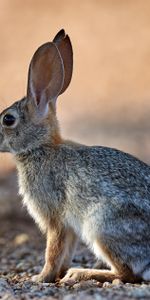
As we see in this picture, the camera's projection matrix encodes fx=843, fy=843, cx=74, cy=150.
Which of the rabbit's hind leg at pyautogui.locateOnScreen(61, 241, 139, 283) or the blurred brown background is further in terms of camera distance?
the blurred brown background

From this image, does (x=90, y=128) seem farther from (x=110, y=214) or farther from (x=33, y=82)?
(x=110, y=214)

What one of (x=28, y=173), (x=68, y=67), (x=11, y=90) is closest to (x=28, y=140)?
Result: (x=28, y=173)

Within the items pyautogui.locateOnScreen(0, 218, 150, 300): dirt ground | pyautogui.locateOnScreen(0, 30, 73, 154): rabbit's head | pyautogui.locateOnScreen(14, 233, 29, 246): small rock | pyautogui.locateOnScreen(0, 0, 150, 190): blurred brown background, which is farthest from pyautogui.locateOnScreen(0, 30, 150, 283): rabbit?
pyautogui.locateOnScreen(0, 0, 150, 190): blurred brown background

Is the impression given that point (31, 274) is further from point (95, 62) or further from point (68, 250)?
point (95, 62)

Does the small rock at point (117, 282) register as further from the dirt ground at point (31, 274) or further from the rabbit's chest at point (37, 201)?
the rabbit's chest at point (37, 201)

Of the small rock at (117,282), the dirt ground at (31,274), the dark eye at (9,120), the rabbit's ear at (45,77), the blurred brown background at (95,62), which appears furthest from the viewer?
the blurred brown background at (95,62)

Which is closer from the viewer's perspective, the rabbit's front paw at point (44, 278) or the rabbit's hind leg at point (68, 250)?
the rabbit's front paw at point (44, 278)

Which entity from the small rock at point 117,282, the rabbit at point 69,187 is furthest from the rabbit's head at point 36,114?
the small rock at point 117,282

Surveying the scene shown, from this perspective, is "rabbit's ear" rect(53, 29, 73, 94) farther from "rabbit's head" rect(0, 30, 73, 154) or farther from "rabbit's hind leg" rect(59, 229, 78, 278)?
"rabbit's hind leg" rect(59, 229, 78, 278)
